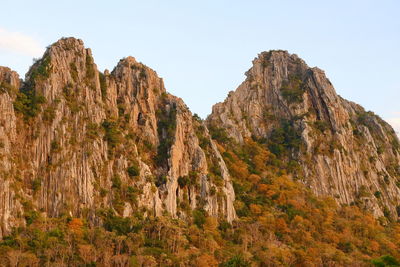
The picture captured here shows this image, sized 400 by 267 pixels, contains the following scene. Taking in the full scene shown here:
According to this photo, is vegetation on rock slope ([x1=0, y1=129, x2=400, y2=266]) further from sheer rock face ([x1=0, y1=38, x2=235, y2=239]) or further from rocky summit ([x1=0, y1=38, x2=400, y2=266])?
sheer rock face ([x1=0, y1=38, x2=235, y2=239])

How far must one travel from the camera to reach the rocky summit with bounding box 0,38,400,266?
278ft

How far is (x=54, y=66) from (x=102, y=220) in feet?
76.6

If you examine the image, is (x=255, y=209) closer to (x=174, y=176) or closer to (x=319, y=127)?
(x=174, y=176)

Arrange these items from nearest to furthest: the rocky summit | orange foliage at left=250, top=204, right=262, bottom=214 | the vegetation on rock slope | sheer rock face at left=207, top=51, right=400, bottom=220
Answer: the vegetation on rock slope < the rocky summit < orange foliage at left=250, top=204, right=262, bottom=214 < sheer rock face at left=207, top=51, right=400, bottom=220

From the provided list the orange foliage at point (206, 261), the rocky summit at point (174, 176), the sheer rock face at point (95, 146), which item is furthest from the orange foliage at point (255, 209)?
the orange foliage at point (206, 261)

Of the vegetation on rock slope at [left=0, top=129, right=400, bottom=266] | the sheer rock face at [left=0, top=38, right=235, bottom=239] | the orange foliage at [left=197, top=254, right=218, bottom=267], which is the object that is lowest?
the orange foliage at [left=197, top=254, right=218, bottom=267]

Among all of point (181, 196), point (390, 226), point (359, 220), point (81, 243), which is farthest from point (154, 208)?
point (390, 226)

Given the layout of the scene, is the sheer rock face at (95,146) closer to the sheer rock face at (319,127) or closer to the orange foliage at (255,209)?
the orange foliage at (255,209)

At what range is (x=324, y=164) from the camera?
125438 millimetres

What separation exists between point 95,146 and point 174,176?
11964 mm

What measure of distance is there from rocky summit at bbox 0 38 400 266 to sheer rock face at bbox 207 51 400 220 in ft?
0.81

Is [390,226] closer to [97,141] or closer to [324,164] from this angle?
[324,164]

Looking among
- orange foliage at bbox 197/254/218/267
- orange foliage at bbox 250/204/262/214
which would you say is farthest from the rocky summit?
orange foliage at bbox 197/254/218/267

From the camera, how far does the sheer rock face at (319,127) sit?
126 metres
